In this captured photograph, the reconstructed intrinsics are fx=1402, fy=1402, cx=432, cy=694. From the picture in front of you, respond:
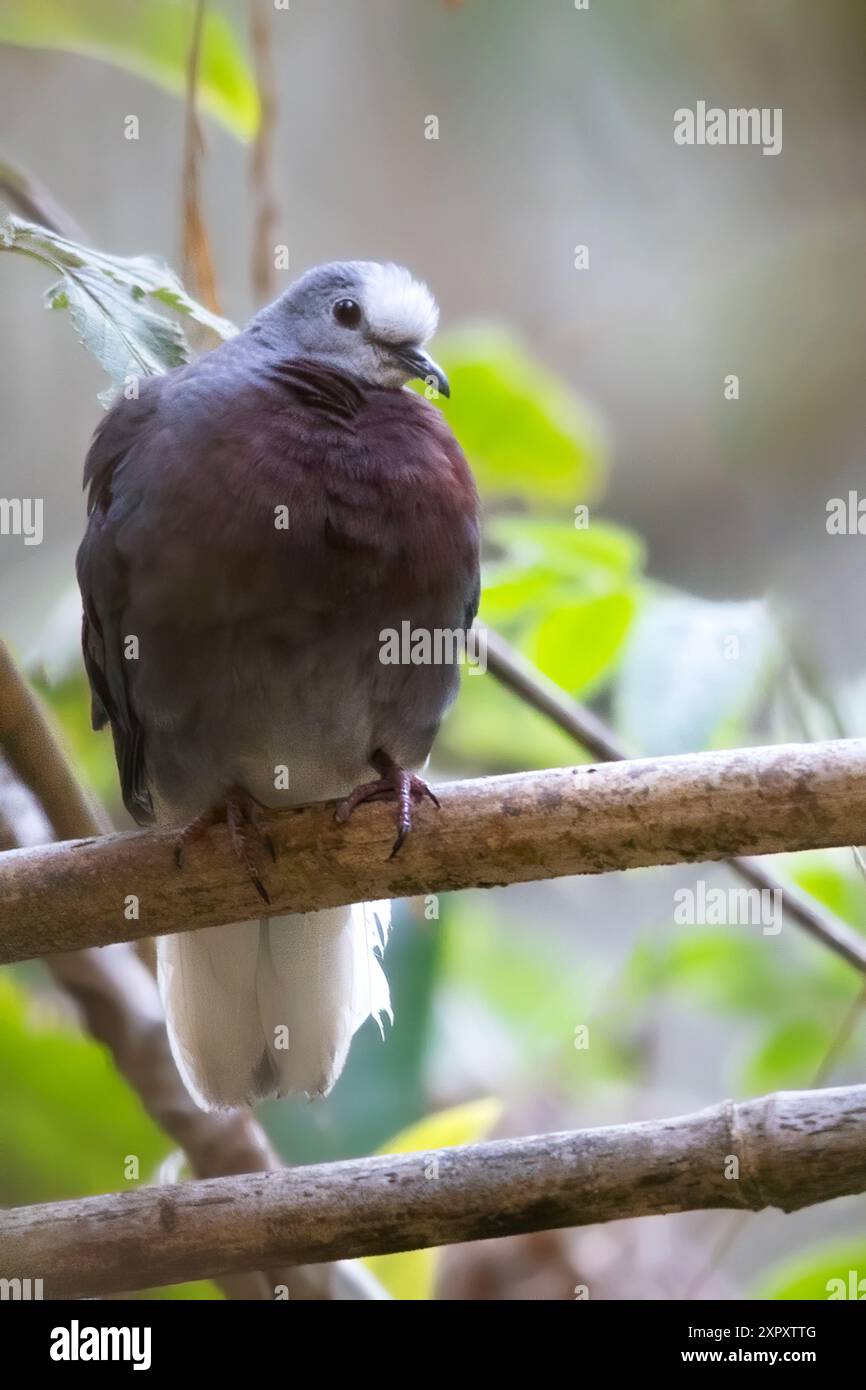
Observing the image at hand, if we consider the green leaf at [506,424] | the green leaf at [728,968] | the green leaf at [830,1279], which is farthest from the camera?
the green leaf at [728,968]

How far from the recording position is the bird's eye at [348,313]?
84.0 inches

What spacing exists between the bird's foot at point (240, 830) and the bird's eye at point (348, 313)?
0.75 m

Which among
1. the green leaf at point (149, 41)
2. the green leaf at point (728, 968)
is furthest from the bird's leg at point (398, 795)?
the green leaf at point (149, 41)

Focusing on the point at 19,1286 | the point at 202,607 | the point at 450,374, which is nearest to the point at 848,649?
the point at 450,374

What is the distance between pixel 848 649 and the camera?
2.99m

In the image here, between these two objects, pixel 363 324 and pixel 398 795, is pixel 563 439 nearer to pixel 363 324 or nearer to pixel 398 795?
pixel 363 324

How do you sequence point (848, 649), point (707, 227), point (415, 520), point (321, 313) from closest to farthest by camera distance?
point (415, 520), point (321, 313), point (848, 649), point (707, 227)

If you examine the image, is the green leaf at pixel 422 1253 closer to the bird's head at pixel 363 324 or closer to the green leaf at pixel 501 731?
the green leaf at pixel 501 731

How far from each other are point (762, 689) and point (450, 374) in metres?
0.83

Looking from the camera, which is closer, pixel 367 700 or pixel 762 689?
pixel 367 700

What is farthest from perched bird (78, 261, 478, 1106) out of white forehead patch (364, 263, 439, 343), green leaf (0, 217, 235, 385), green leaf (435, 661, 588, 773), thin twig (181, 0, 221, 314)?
green leaf (435, 661, 588, 773)

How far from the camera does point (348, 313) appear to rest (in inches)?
84.3

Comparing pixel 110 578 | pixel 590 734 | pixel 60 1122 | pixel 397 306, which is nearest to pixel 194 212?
pixel 397 306

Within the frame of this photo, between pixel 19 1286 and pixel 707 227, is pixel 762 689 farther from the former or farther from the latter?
pixel 707 227
